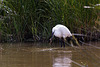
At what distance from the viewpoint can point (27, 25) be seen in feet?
24.5

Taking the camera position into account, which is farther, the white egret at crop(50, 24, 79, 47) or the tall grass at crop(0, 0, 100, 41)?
the tall grass at crop(0, 0, 100, 41)

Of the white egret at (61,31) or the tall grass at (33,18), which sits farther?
the tall grass at (33,18)

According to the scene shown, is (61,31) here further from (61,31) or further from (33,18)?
(33,18)

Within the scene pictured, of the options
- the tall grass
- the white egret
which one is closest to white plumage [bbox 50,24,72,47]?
the white egret

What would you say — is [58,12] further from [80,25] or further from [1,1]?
[1,1]

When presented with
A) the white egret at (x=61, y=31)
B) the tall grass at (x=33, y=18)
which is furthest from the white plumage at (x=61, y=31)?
the tall grass at (x=33, y=18)

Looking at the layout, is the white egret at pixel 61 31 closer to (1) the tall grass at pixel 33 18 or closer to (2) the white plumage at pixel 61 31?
(2) the white plumage at pixel 61 31

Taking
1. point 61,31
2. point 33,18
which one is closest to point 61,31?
point 61,31

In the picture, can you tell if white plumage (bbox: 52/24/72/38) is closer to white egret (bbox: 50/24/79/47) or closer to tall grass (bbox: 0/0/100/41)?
white egret (bbox: 50/24/79/47)

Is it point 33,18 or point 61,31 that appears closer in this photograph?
point 61,31

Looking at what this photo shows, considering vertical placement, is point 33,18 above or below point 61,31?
above

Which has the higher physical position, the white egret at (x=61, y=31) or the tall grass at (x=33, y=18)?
the tall grass at (x=33, y=18)

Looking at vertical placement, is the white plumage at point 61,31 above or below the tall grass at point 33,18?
below

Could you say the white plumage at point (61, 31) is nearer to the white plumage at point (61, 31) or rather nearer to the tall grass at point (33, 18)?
the white plumage at point (61, 31)
